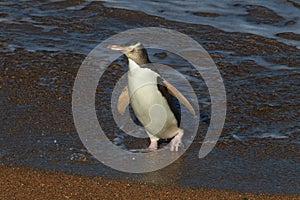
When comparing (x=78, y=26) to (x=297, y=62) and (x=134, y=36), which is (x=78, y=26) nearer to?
(x=134, y=36)

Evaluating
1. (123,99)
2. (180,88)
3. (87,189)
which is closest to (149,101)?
(123,99)

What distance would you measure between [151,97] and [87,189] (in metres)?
1.04

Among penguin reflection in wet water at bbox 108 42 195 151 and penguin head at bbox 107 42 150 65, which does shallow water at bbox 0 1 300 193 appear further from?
penguin head at bbox 107 42 150 65

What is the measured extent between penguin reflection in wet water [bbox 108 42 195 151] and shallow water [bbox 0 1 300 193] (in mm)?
232

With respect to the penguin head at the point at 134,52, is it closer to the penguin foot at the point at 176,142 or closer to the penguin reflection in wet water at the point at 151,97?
the penguin reflection in wet water at the point at 151,97

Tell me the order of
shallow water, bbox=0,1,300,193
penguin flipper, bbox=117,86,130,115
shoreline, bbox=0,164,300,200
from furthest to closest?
1. penguin flipper, bbox=117,86,130,115
2. shallow water, bbox=0,1,300,193
3. shoreline, bbox=0,164,300,200

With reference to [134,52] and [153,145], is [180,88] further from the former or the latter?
[134,52]

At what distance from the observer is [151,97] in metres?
5.69

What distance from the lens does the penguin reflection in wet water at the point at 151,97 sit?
5684 millimetres

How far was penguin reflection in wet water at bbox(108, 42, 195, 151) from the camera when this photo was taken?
18.6 feet

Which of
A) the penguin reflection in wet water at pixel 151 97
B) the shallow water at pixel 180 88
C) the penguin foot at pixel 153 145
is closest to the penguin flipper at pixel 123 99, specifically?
the penguin reflection in wet water at pixel 151 97

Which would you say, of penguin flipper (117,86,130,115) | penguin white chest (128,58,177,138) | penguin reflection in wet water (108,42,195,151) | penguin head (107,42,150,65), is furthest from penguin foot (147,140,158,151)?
penguin head (107,42,150,65)

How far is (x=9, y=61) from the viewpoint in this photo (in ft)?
25.6

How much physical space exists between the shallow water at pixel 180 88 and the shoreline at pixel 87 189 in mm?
129
